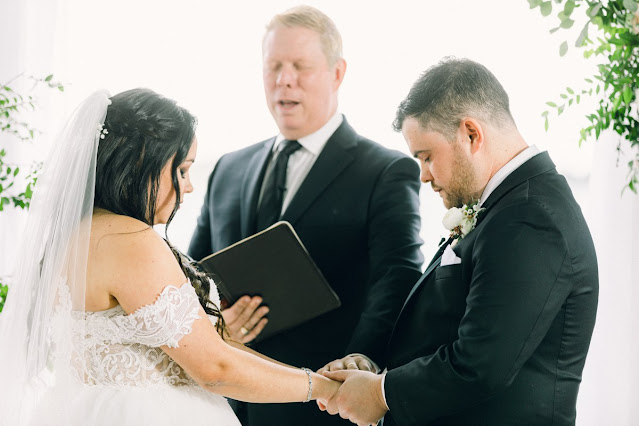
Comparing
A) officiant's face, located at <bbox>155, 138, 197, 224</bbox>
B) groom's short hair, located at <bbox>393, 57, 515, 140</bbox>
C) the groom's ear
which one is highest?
groom's short hair, located at <bbox>393, 57, 515, 140</bbox>

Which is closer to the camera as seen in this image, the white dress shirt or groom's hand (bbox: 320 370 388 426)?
groom's hand (bbox: 320 370 388 426)

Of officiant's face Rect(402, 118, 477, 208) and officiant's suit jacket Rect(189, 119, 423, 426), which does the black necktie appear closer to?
officiant's suit jacket Rect(189, 119, 423, 426)

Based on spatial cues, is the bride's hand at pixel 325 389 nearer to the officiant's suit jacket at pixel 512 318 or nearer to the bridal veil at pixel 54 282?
the officiant's suit jacket at pixel 512 318

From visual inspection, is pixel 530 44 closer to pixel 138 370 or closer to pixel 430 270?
pixel 430 270

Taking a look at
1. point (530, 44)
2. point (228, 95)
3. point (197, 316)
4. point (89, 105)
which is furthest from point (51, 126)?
point (530, 44)

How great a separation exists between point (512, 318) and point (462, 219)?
356mm

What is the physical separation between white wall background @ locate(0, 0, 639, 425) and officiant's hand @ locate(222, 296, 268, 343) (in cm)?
149

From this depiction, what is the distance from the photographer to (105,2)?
3.73 m

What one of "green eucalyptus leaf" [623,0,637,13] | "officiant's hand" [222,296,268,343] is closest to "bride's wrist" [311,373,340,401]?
"officiant's hand" [222,296,268,343]

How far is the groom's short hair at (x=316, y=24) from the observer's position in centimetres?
275

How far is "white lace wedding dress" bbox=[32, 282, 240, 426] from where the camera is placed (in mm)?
1767

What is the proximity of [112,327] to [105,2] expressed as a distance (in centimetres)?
244

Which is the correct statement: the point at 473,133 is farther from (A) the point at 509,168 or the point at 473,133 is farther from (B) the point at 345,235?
(B) the point at 345,235

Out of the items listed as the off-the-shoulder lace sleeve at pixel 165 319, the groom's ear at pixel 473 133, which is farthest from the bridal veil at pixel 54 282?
the groom's ear at pixel 473 133
